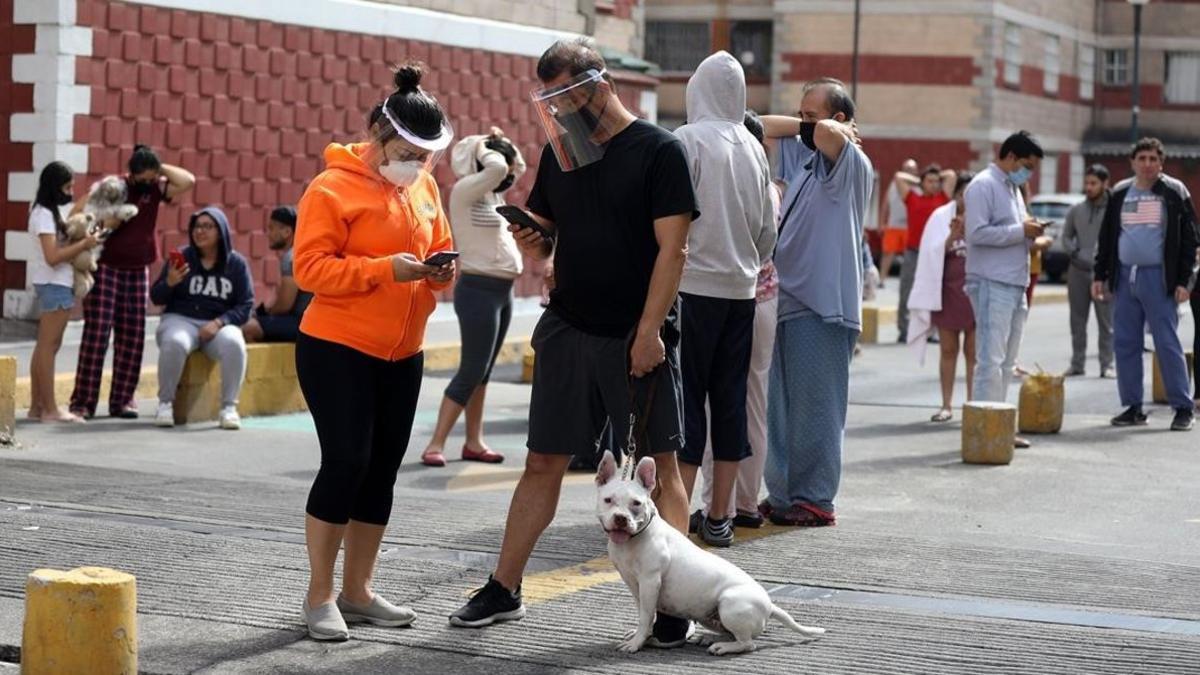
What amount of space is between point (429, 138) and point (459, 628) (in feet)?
5.40

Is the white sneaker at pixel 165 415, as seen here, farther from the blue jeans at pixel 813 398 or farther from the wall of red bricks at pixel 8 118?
the wall of red bricks at pixel 8 118

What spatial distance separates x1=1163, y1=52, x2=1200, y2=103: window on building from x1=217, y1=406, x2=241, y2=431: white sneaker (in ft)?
165

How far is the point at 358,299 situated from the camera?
7004 millimetres

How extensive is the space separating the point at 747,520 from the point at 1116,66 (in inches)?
2098

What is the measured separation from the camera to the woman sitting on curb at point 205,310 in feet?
43.9

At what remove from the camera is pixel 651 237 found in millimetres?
7113

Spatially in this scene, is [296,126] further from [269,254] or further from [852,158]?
[852,158]

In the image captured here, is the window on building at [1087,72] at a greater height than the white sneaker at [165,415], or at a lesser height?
greater

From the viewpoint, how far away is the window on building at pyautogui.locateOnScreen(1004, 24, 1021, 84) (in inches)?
2048

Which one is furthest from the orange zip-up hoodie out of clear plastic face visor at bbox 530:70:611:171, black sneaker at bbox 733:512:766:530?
black sneaker at bbox 733:512:766:530

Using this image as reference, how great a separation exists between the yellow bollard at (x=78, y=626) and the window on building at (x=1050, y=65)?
5128cm

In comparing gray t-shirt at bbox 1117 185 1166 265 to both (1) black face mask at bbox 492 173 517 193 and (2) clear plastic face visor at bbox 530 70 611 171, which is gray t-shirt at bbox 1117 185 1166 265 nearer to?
(1) black face mask at bbox 492 173 517 193

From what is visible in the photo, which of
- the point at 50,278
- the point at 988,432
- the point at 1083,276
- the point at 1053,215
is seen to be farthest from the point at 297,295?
the point at 1053,215

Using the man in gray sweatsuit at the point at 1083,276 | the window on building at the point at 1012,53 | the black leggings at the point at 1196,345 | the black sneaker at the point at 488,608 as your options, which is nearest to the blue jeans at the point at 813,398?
the black sneaker at the point at 488,608
